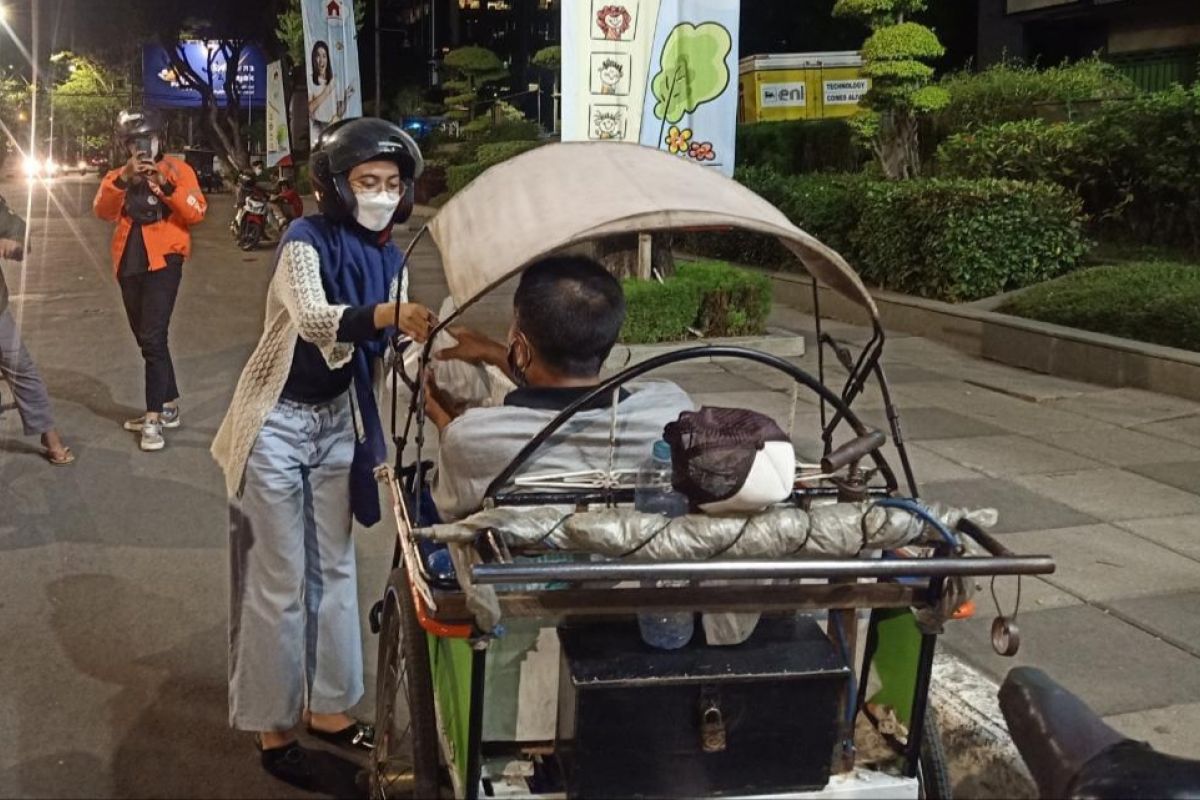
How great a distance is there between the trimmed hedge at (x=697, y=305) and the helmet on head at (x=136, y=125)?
13.3 ft

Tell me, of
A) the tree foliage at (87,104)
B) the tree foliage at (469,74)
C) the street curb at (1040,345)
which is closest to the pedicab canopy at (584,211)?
the street curb at (1040,345)

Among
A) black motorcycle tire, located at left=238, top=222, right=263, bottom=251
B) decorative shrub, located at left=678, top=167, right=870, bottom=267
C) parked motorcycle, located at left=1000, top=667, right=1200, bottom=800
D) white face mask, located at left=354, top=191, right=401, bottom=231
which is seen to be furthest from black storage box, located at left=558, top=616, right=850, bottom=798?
black motorcycle tire, located at left=238, top=222, right=263, bottom=251

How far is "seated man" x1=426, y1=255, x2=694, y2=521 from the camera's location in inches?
108

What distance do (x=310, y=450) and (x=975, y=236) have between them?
9.69 m

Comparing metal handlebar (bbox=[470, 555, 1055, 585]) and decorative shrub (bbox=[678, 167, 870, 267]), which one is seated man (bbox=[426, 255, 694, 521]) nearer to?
metal handlebar (bbox=[470, 555, 1055, 585])

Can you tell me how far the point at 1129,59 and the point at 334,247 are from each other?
22129mm

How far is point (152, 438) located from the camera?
25.0 feet

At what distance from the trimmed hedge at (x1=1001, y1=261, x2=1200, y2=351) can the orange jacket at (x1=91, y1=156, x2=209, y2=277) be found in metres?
6.88

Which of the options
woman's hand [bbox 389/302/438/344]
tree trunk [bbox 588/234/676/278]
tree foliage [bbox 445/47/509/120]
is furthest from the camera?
tree foliage [bbox 445/47/509/120]

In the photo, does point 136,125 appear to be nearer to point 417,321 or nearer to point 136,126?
point 136,126

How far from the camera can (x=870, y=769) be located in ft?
9.20

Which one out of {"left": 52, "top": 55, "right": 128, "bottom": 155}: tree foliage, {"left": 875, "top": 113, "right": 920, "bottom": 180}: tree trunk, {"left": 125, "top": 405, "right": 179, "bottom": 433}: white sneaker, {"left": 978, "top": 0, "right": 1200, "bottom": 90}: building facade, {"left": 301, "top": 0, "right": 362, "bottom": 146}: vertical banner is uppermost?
{"left": 52, "top": 55, "right": 128, "bottom": 155}: tree foliage

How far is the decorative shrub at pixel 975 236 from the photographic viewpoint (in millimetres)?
12117

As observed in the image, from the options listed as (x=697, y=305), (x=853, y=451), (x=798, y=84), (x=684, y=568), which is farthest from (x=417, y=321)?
(x=798, y=84)
